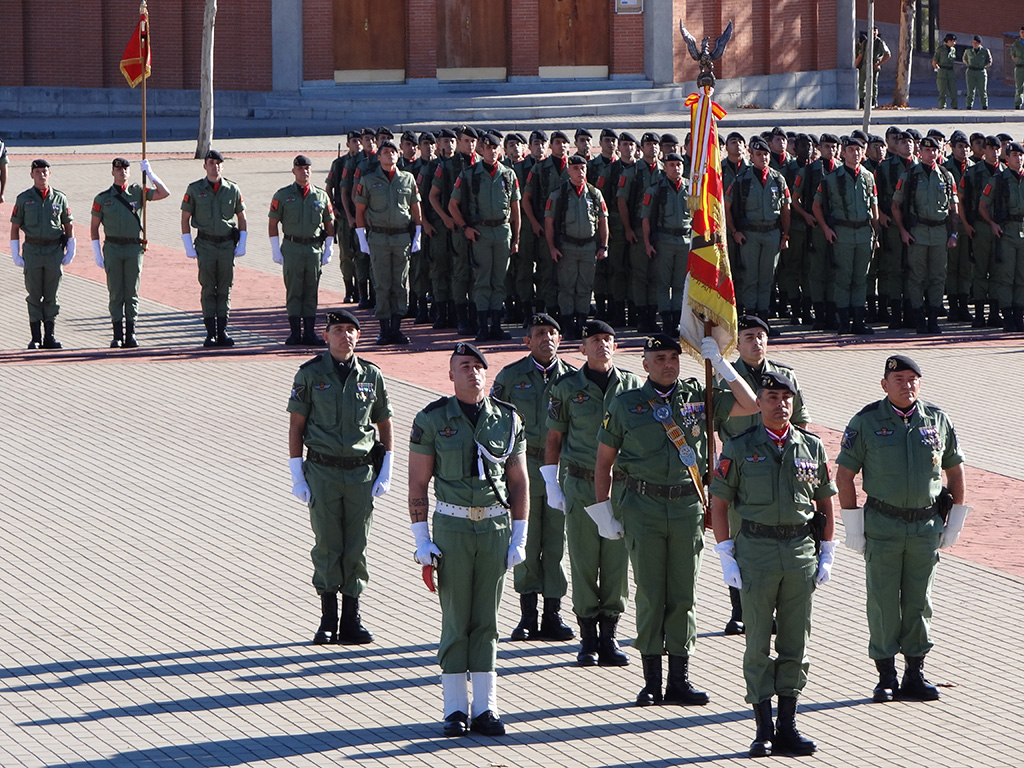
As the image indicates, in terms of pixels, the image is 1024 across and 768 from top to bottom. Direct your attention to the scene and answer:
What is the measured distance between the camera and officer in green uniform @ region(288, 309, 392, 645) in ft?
32.1

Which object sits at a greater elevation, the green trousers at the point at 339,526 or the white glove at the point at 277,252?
the white glove at the point at 277,252

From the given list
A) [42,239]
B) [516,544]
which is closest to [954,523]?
[516,544]

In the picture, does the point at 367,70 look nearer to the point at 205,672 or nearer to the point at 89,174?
the point at 89,174

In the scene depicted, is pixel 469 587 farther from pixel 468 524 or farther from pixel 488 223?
pixel 488 223

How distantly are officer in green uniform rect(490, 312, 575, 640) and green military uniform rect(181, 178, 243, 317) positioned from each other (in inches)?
325

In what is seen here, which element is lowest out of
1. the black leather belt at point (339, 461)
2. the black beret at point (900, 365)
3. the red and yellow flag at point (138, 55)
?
the black leather belt at point (339, 461)

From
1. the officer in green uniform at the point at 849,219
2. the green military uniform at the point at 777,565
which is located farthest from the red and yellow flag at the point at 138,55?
the green military uniform at the point at 777,565

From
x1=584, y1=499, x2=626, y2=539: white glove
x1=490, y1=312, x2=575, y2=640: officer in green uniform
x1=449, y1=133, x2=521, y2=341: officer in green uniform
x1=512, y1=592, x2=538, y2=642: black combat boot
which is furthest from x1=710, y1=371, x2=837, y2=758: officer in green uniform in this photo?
x1=449, y1=133, x2=521, y2=341: officer in green uniform

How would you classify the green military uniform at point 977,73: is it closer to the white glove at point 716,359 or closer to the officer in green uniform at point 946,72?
the officer in green uniform at point 946,72

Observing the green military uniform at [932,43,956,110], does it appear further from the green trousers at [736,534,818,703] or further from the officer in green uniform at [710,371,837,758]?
the green trousers at [736,534,818,703]

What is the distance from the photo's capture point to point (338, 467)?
9828 mm

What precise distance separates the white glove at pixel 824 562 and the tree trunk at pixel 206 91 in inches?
1008

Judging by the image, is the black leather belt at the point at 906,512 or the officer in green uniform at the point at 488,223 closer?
the black leather belt at the point at 906,512

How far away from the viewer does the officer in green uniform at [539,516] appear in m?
10.1
